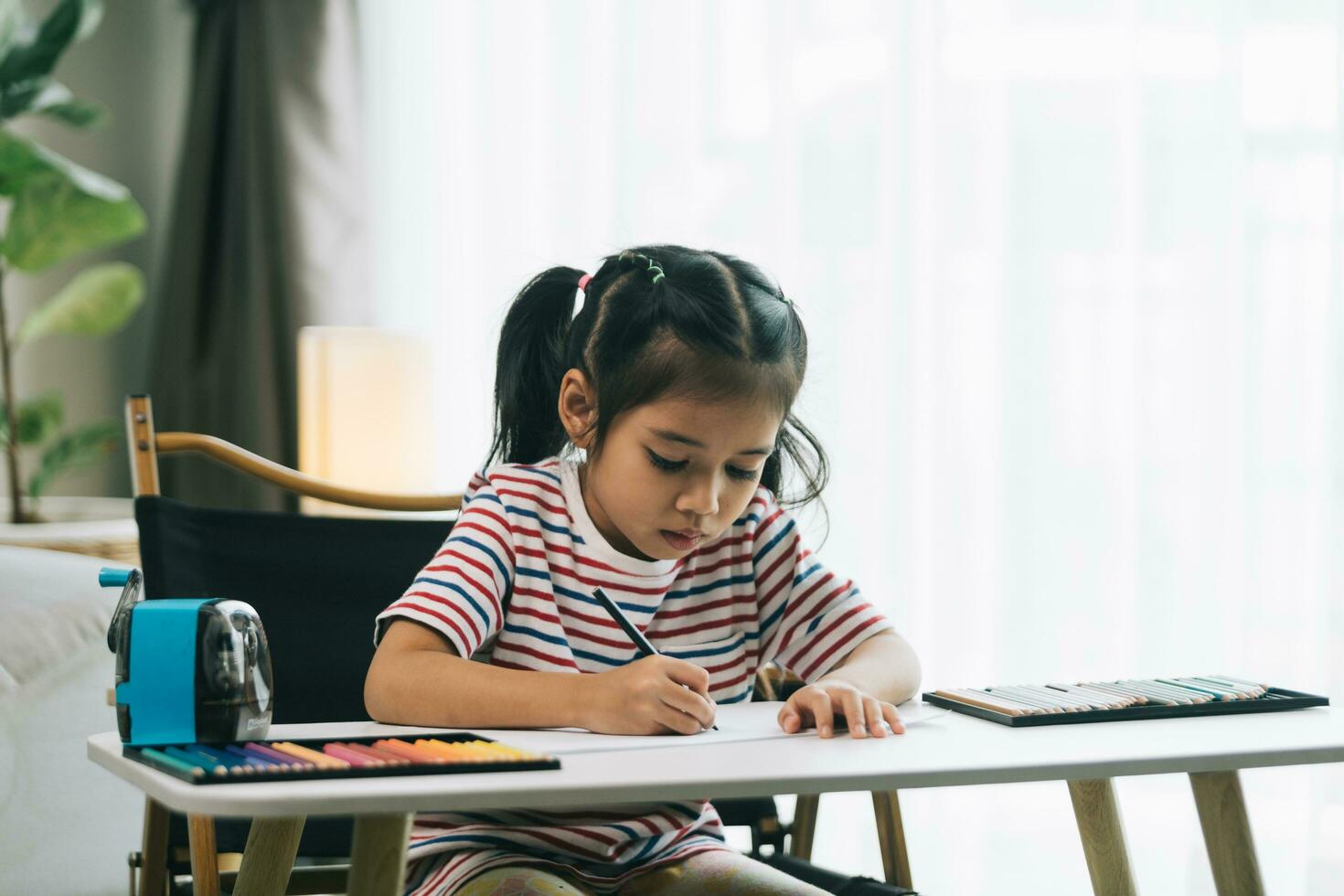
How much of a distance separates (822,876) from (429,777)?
54 cm

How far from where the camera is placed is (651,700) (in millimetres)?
898

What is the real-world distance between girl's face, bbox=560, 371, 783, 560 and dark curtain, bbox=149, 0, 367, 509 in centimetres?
211

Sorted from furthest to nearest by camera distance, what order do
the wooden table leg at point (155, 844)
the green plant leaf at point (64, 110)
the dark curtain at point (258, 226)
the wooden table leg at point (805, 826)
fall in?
the dark curtain at point (258, 226) < the green plant leaf at point (64, 110) < the wooden table leg at point (805, 826) < the wooden table leg at point (155, 844)

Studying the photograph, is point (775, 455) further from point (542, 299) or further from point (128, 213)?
point (128, 213)

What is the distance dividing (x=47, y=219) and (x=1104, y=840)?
2.54m

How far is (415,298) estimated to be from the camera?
10.0 feet

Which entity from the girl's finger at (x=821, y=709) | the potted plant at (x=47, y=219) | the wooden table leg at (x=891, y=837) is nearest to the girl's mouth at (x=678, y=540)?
the girl's finger at (x=821, y=709)

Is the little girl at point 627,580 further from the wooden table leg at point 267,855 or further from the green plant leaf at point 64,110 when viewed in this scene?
the green plant leaf at point 64,110

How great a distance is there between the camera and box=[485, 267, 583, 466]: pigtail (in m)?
1.31

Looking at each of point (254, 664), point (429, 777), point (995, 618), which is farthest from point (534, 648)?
point (995, 618)

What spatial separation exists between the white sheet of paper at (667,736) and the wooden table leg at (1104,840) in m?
0.13

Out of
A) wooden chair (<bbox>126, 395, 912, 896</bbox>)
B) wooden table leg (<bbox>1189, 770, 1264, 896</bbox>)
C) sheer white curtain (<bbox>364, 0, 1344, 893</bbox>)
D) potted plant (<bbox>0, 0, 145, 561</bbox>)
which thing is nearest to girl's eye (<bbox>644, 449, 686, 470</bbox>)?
wooden chair (<bbox>126, 395, 912, 896</bbox>)

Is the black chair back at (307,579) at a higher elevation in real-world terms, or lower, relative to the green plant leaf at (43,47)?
lower

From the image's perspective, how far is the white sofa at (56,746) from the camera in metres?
1.51
